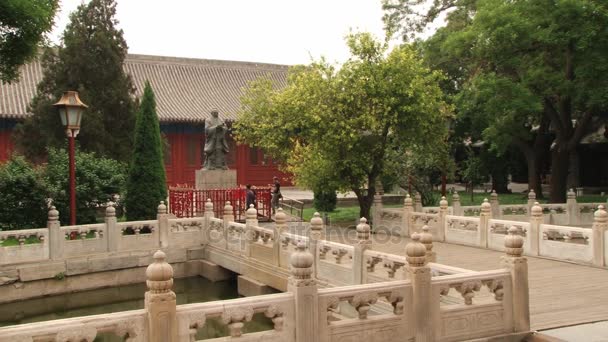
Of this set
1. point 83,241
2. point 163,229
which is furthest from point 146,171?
point 83,241

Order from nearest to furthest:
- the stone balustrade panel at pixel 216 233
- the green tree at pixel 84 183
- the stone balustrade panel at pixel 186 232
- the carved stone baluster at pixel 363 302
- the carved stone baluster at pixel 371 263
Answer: the carved stone baluster at pixel 363 302, the carved stone baluster at pixel 371 263, the stone balustrade panel at pixel 216 233, the stone balustrade panel at pixel 186 232, the green tree at pixel 84 183

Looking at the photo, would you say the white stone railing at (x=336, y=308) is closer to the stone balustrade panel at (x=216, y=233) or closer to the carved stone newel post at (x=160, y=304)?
the carved stone newel post at (x=160, y=304)

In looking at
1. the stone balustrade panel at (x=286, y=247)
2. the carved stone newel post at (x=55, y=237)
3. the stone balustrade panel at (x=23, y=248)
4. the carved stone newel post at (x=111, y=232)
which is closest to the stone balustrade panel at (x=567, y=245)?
the stone balustrade panel at (x=286, y=247)

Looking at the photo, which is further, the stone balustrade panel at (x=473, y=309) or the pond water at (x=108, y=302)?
the pond water at (x=108, y=302)

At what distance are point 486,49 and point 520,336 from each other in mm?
13065

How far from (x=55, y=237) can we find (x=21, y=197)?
2205mm

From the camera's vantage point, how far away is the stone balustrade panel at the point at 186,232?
13352mm

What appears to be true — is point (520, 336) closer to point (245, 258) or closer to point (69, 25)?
point (245, 258)

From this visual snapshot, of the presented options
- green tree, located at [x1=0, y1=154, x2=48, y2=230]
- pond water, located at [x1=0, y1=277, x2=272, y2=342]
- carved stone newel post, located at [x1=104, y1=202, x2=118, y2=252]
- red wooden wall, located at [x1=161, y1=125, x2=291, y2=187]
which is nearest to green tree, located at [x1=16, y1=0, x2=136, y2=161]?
green tree, located at [x1=0, y1=154, x2=48, y2=230]

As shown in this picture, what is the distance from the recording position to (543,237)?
433 inches

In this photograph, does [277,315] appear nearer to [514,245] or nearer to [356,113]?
[514,245]

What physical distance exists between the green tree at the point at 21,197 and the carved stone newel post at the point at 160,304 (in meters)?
9.85

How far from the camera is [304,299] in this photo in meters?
5.35

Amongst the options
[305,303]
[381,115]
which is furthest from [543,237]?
[305,303]
